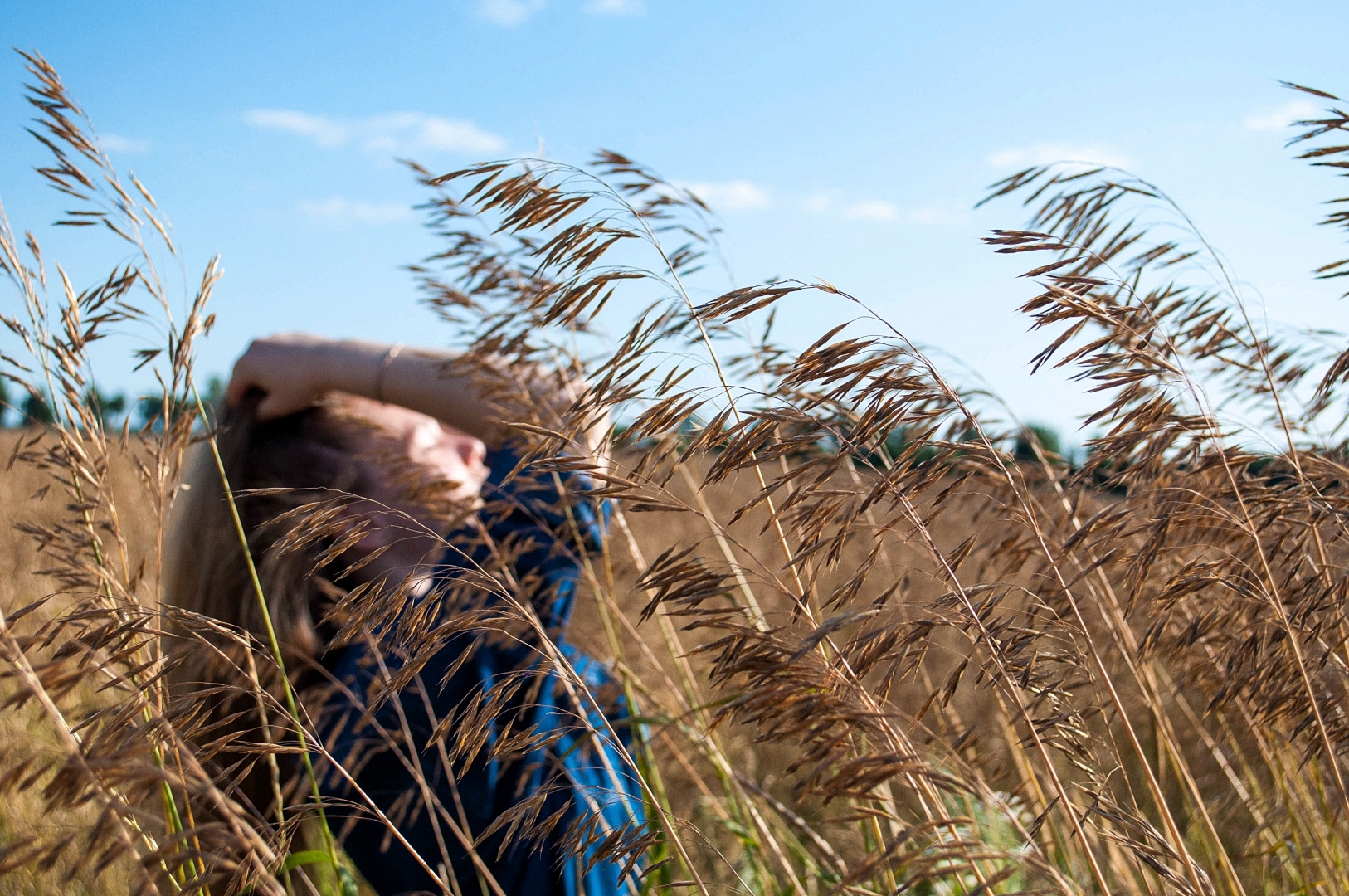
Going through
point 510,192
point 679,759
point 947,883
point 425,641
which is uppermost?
point 510,192

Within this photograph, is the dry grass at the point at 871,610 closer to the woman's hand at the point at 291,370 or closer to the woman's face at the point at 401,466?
the woman's face at the point at 401,466

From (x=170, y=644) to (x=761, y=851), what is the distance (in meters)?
1.59

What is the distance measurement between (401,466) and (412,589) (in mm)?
1089

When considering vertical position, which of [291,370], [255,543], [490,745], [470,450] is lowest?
[490,745]

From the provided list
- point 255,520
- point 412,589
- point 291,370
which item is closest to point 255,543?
point 255,520

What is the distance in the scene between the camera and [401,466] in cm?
234

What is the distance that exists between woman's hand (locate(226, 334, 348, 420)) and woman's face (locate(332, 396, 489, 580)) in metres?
0.11

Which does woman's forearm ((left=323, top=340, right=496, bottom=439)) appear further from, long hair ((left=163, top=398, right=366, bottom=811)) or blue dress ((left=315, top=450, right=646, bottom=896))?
blue dress ((left=315, top=450, right=646, bottom=896))

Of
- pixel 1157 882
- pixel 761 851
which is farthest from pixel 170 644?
pixel 1157 882

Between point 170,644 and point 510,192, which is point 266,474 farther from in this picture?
point 510,192

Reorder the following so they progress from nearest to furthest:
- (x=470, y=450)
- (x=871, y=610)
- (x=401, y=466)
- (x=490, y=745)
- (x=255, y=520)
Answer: (x=871, y=610) → (x=490, y=745) → (x=401, y=466) → (x=255, y=520) → (x=470, y=450)

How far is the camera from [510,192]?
1.42 metres

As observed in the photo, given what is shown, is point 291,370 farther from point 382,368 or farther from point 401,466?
point 401,466

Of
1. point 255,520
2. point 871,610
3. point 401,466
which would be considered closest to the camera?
point 871,610
